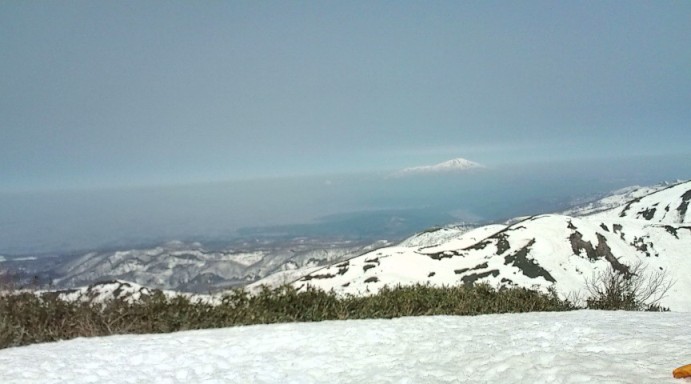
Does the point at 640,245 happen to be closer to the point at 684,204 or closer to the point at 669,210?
the point at 669,210

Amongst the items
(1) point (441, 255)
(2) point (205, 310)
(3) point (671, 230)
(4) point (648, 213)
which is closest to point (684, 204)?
(4) point (648, 213)

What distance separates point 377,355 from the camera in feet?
29.5

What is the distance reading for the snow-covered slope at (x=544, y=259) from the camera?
99.4m

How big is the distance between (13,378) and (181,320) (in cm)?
446

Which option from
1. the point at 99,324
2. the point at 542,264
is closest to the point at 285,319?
the point at 99,324

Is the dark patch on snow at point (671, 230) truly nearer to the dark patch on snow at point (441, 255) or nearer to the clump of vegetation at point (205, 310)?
the dark patch on snow at point (441, 255)

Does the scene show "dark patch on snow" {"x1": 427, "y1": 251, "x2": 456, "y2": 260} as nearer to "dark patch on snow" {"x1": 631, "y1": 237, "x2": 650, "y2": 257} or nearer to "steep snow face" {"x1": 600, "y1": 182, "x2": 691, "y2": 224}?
"dark patch on snow" {"x1": 631, "y1": 237, "x2": 650, "y2": 257}

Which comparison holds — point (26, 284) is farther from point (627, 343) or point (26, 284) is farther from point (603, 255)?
point (603, 255)

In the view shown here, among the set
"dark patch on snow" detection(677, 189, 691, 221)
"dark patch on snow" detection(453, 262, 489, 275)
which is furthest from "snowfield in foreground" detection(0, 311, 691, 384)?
"dark patch on snow" detection(677, 189, 691, 221)

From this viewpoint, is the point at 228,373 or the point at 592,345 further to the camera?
the point at 592,345

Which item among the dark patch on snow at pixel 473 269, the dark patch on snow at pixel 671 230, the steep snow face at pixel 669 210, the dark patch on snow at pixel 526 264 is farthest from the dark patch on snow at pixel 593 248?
the steep snow face at pixel 669 210

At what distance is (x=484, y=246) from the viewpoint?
119 meters

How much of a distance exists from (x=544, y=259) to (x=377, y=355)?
108519mm

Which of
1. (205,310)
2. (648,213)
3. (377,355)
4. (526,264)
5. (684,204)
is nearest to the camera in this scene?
(377,355)
